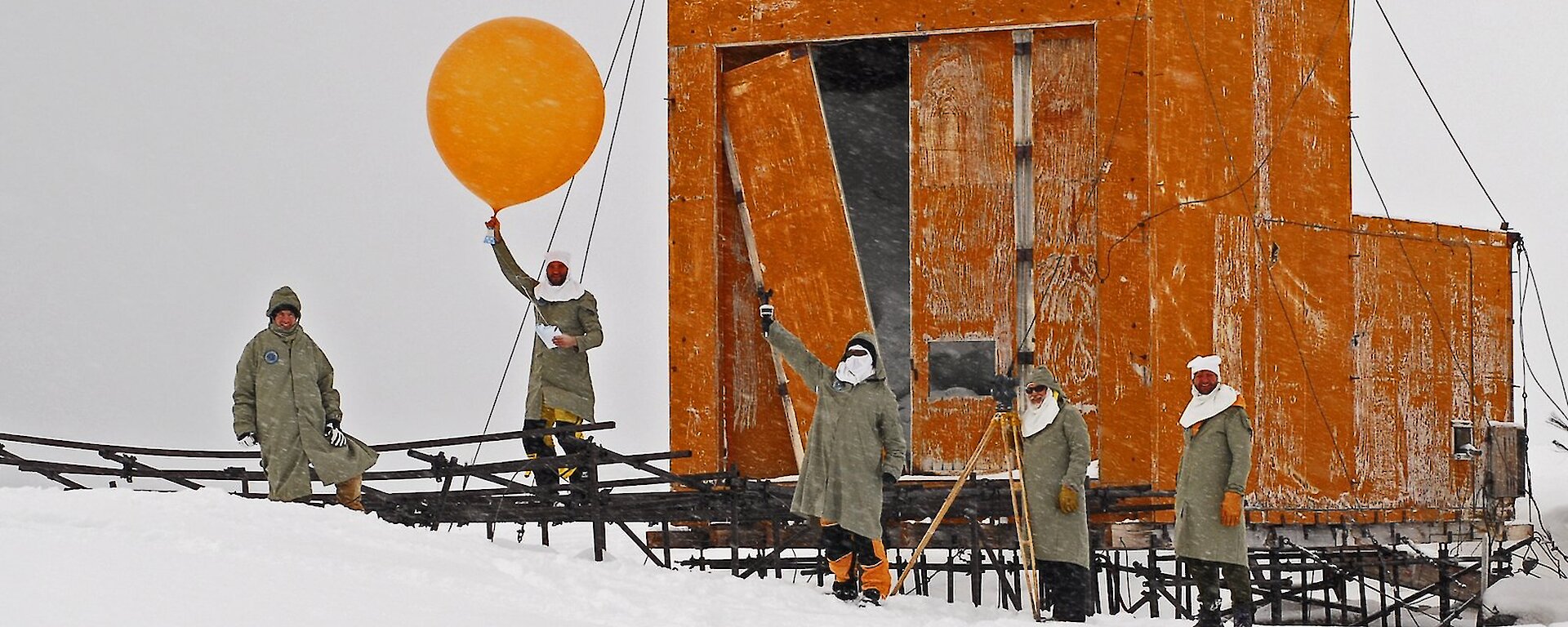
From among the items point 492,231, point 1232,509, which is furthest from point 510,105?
point 1232,509

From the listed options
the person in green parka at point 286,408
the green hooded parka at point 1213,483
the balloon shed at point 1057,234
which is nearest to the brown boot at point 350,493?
the person in green parka at point 286,408

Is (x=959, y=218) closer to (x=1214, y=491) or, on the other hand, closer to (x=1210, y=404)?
(x=1210, y=404)

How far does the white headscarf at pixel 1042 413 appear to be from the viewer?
414 inches

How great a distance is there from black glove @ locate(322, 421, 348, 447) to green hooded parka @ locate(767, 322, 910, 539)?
3.08 m

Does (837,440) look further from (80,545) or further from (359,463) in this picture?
(80,545)

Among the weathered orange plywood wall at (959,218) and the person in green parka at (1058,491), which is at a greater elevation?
the weathered orange plywood wall at (959,218)

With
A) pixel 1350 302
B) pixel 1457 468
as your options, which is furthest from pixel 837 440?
pixel 1457 468

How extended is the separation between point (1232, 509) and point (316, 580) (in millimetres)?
5507

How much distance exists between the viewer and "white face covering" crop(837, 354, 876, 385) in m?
10.1

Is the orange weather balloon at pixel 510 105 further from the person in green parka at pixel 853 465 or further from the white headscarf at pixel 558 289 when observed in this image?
the person in green parka at pixel 853 465

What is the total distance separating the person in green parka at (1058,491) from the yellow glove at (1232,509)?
86cm

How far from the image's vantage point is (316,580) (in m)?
7.05

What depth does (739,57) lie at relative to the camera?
563 inches

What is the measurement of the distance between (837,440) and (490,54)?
3.65 m
